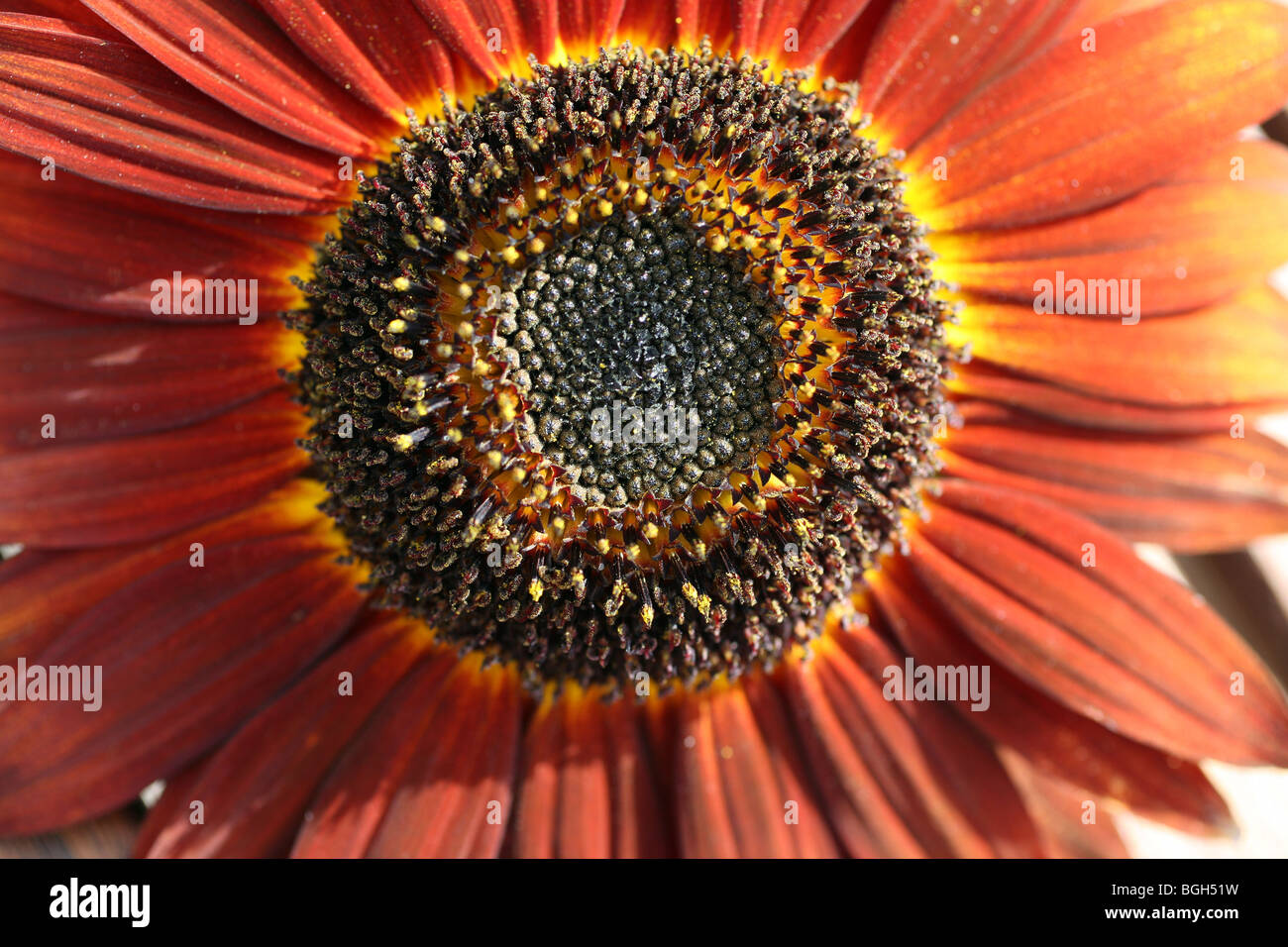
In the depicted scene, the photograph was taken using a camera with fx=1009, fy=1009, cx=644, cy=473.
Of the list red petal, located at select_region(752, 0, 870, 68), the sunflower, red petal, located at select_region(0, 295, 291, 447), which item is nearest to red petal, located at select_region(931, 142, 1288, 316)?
the sunflower

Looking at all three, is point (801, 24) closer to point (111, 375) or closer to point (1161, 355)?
point (1161, 355)

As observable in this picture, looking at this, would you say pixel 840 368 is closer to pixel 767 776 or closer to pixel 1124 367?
pixel 1124 367

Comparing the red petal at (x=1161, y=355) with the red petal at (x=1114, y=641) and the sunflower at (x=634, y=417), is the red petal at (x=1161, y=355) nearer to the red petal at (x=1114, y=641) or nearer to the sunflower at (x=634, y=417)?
the sunflower at (x=634, y=417)

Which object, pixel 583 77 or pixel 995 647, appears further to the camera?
pixel 995 647

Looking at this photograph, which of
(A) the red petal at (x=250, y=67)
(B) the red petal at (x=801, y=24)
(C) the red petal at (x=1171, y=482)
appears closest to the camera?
(A) the red petal at (x=250, y=67)

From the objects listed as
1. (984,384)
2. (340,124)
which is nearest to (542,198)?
(340,124)

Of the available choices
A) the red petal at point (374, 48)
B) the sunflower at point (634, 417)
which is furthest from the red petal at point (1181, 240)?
the red petal at point (374, 48)

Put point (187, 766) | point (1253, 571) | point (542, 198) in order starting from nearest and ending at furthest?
point (542, 198), point (187, 766), point (1253, 571)
